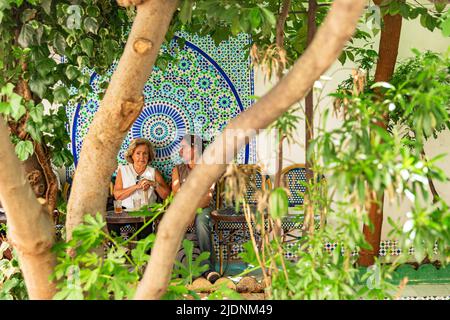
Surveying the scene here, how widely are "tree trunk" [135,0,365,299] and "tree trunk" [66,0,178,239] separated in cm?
61

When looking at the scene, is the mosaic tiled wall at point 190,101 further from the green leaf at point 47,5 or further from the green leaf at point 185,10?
the green leaf at point 185,10

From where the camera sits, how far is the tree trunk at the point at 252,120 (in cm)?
170

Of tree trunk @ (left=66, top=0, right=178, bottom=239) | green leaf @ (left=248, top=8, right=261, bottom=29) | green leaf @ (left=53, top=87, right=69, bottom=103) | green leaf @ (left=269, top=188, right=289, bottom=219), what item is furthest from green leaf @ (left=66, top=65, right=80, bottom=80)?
green leaf @ (left=269, top=188, right=289, bottom=219)

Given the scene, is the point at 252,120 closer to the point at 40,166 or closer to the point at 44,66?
the point at 44,66

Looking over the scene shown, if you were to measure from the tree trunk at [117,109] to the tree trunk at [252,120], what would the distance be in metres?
0.61

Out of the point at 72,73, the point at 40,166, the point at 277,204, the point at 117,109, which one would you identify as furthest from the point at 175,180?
the point at 277,204

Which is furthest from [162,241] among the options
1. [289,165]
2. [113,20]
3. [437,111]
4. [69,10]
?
[289,165]

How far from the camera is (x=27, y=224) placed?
2.40 meters

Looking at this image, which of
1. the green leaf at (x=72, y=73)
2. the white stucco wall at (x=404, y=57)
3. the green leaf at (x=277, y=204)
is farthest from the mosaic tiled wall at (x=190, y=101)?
→ the green leaf at (x=277, y=204)

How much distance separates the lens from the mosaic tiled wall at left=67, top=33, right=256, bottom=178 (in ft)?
22.4

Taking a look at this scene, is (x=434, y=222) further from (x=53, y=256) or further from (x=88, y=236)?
(x=53, y=256)

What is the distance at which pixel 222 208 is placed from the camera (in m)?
6.29
